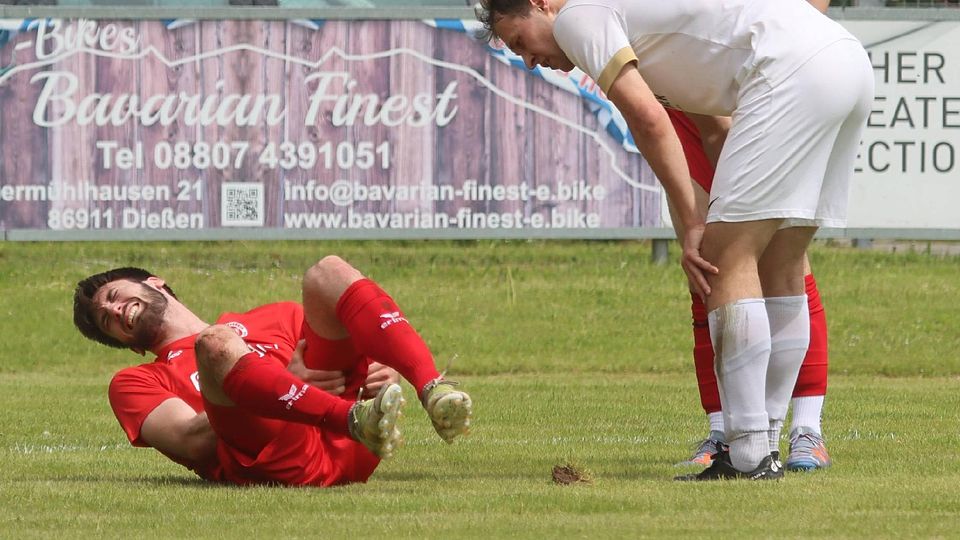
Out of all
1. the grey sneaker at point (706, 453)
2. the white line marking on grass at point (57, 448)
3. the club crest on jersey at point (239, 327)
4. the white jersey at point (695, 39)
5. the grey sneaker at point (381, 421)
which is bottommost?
the white line marking on grass at point (57, 448)

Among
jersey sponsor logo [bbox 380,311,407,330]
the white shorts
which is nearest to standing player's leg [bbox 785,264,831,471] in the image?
the white shorts

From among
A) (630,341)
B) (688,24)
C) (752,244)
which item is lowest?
(630,341)

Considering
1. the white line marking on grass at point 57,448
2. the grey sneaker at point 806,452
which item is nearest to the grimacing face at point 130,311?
the white line marking on grass at point 57,448

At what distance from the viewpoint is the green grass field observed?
488cm

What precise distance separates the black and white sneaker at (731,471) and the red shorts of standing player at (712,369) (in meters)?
0.41

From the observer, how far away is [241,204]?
13898 mm

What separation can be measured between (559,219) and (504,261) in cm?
102

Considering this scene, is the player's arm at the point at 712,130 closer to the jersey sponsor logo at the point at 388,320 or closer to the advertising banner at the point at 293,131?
the jersey sponsor logo at the point at 388,320

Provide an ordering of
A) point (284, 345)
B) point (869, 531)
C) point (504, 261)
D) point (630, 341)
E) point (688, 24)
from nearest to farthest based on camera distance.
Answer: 1. point (869, 531)
2. point (688, 24)
3. point (284, 345)
4. point (630, 341)
5. point (504, 261)

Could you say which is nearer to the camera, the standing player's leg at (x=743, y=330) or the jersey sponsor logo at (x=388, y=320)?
the jersey sponsor logo at (x=388, y=320)

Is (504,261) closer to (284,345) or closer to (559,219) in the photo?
(559,219)

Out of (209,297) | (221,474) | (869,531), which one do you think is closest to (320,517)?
(221,474)

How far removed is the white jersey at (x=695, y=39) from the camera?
5406 mm

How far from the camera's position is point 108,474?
6.30m
